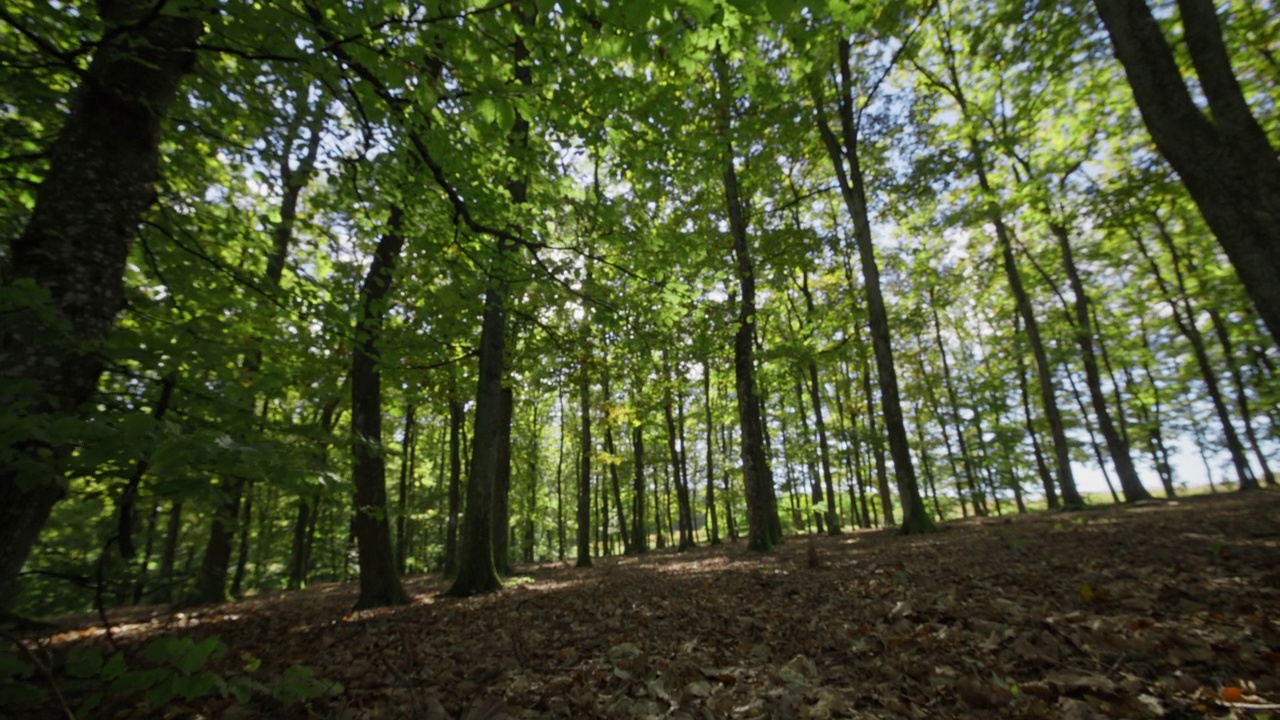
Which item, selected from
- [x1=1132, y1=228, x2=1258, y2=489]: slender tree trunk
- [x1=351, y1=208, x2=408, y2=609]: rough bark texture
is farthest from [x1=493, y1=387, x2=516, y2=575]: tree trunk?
[x1=1132, y1=228, x2=1258, y2=489]: slender tree trunk

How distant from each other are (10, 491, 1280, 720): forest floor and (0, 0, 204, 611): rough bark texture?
106 centimetres

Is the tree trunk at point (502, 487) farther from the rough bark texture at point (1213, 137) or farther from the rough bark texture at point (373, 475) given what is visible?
the rough bark texture at point (1213, 137)

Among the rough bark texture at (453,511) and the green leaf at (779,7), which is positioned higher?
the green leaf at (779,7)

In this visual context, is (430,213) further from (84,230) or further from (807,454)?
(807,454)

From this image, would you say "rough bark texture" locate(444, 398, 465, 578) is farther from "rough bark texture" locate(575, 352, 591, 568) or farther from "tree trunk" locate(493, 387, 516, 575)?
"rough bark texture" locate(575, 352, 591, 568)

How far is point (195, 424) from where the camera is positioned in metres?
3.32

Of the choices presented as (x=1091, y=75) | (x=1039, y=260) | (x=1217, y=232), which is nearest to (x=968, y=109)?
(x=1091, y=75)

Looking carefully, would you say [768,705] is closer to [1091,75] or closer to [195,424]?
[195,424]

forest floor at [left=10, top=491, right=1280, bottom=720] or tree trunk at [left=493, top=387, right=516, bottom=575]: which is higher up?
tree trunk at [left=493, top=387, right=516, bottom=575]

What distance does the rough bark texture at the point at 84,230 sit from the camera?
2473 millimetres

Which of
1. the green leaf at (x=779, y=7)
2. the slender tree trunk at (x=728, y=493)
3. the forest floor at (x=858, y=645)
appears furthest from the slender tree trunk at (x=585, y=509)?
the green leaf at (x=779, y=7)

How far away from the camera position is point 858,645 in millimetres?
3811

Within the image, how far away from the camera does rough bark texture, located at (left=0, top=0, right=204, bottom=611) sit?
247cm

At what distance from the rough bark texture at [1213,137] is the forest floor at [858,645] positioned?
263cm
